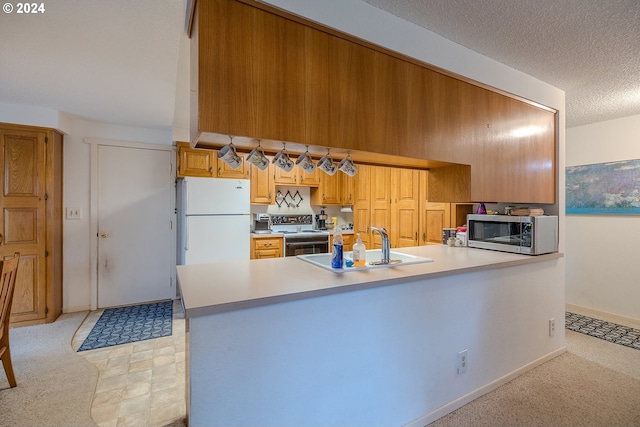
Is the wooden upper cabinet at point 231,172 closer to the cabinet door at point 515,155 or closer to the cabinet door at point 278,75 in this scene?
the cabinet door at point 278,75

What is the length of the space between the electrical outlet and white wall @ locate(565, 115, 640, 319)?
289 cm

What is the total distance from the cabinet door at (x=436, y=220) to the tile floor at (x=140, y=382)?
2.73 meters

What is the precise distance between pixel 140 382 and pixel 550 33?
3640mm

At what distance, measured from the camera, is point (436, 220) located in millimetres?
3281

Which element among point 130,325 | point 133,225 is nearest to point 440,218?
point 130,325

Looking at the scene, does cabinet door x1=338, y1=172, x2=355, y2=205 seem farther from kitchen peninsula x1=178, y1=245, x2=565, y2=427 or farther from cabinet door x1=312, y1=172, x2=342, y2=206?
kitchen peninsula x1=178, y1=245, x2=565, y2=427

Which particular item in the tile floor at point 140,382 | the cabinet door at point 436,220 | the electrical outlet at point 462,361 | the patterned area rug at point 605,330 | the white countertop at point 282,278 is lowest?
the tile floor at point 140,382

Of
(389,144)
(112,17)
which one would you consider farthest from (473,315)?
(112,17)

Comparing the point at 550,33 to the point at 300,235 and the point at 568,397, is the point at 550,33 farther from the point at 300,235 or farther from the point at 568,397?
the point at 300,235

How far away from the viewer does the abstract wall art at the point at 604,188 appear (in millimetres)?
3250

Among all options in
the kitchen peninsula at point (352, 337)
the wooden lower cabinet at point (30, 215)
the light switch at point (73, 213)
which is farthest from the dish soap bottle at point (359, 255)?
the light switch at point (73, 213)

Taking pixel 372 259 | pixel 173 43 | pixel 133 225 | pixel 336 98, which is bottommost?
pixel 372 259

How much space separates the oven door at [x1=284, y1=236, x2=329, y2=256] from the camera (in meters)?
4.20

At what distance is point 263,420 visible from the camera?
4.13 feet
